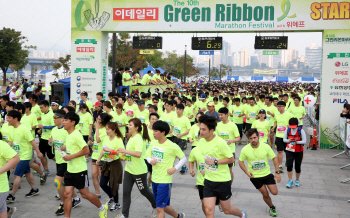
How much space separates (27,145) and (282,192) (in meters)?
5.51

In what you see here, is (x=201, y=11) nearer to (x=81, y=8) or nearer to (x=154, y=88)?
(x=81, y=8)

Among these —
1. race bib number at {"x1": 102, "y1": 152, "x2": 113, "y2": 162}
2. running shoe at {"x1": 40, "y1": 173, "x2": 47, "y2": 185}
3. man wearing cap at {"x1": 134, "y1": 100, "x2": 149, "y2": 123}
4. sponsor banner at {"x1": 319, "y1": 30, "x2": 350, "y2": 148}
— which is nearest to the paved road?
running shoe at {"x1": 40, "y1": 173, "x2": 47, "y2": 185}

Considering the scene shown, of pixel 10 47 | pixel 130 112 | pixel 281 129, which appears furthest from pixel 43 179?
pixel 10 47

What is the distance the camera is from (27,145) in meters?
6.79

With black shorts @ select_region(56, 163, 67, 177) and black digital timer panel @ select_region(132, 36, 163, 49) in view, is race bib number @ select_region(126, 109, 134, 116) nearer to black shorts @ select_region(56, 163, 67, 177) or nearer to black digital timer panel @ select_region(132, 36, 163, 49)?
black shorts @ select_region(56, 163, 67, 177)

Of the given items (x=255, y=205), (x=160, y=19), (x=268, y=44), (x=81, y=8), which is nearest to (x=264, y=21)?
(x=268, y=44)

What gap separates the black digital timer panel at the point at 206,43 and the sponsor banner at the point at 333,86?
178 inches

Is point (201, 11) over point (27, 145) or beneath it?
over

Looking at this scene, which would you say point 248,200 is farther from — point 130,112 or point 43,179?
point 130,112

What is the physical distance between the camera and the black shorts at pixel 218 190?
506cm

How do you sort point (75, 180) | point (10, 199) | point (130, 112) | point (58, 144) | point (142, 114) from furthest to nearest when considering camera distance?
point (130, 112) → point (142, 114) → point (10, 199) → point (58, 144) → point (75, 180)

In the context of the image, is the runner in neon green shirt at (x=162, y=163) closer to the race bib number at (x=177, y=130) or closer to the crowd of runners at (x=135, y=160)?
the crowd of runners at (x=135, y=160)

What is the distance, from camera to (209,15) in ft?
45.1

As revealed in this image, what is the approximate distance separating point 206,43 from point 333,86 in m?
5.77
